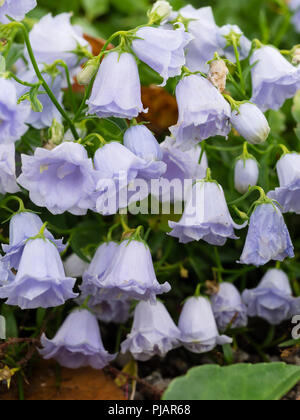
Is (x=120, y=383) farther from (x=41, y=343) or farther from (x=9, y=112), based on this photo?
(x=9, y=112)

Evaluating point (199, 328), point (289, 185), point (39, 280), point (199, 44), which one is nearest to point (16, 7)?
point (199, 44)

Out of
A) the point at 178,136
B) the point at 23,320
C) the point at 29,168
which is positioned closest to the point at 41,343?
the point at 23,320

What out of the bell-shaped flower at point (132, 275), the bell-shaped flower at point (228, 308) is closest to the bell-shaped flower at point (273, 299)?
the bell-shaped flower at point (228, 308)

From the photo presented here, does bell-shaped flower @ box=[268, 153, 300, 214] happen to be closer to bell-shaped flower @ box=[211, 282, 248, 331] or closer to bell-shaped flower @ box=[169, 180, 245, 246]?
bell-shaped flower @ box=[169, 180, 245, 246]

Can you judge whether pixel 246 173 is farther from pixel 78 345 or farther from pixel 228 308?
pixel 78 345

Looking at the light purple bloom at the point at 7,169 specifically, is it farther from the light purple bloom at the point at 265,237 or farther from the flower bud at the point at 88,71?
the light purple bloom at the point at 265,237

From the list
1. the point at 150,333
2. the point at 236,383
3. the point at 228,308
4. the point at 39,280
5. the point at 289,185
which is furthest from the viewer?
Result: the point at 228,308

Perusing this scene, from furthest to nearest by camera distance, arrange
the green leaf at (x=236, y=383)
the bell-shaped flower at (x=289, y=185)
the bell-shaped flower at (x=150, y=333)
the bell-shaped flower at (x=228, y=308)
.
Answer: the bell-shaped flower at (x=228, y=308) → the bell-shaped flower at (x=150, y=333) → the bell-shaped flower at (x=289, y=185) → the green leaf at (x=236, y=383)
